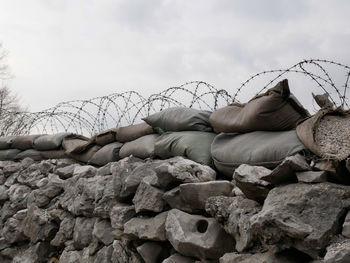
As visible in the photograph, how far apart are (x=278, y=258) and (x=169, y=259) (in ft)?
3.21

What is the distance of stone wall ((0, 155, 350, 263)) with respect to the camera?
5.90 ft

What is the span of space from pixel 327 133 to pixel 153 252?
1.47m

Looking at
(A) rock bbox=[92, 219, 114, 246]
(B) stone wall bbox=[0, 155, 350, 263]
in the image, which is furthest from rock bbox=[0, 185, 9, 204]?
(A) rock bbox=[92, 219, 114, 246]

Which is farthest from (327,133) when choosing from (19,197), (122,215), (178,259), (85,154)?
(19,197)

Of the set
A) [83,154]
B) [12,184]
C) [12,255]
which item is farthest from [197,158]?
[12,184]

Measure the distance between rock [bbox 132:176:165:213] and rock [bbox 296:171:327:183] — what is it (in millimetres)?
1290

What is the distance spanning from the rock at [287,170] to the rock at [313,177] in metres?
0.04

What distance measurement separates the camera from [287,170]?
6.50 feet

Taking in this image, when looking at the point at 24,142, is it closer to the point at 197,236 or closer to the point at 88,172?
the point at 88,172

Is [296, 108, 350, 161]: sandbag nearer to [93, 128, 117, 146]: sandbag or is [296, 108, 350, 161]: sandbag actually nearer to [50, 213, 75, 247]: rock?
[93, 128, 117, 146]: sandbag

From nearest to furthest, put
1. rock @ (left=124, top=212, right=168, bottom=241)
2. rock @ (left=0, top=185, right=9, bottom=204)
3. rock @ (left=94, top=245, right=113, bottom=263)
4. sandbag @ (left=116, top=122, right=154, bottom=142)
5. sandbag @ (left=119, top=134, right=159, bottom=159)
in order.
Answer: rock @ (left=124, top=212, right=168, bottom=241), rock @ (left=94, top=245, right=113, bottom=263), sandbag @ (left=119, top=134, right=159, bottom=159), sandbag @ (left=116, top=122, right=154, bottom=142), rock @ (left=0, top=185, right=9, bottom=204)

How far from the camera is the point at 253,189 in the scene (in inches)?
84.8

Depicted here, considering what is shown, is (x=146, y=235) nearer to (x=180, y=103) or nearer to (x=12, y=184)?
(x=180, y=103)

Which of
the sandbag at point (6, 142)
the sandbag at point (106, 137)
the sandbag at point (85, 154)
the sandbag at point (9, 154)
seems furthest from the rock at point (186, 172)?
the sandbag at point (6, 142)
